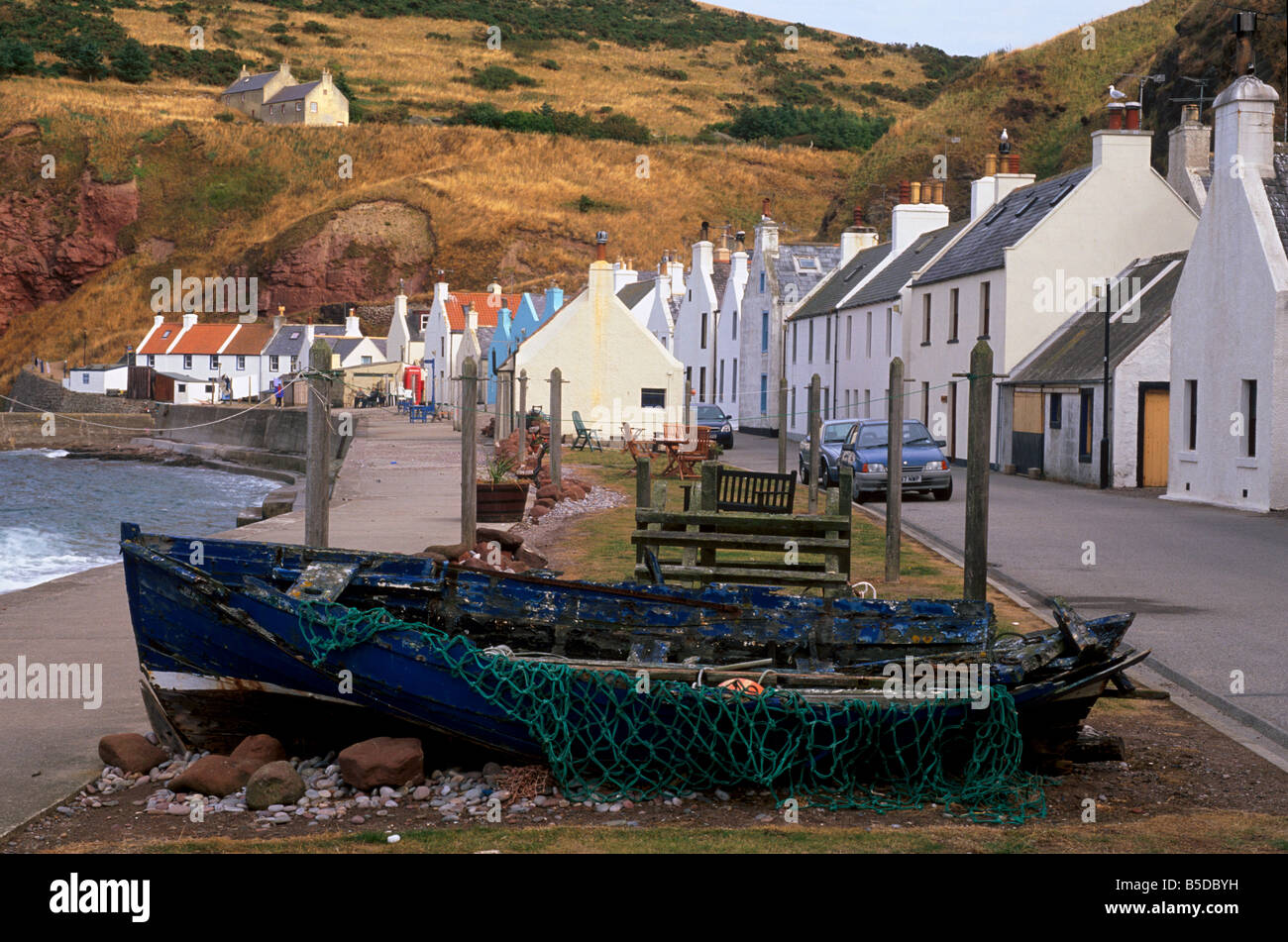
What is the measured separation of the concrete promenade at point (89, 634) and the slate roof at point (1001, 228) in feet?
58.9

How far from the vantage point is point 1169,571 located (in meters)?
16.0

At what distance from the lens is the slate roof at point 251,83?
14712 centimetres

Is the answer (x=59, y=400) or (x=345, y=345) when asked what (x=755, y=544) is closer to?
(x=59, y=400)

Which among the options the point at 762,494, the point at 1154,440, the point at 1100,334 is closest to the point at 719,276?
Result: the point at 1100,334

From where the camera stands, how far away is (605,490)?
27.1m

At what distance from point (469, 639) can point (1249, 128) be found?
22413mm

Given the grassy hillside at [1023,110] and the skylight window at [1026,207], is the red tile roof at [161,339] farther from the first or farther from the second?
the skylight window at [1026,207]

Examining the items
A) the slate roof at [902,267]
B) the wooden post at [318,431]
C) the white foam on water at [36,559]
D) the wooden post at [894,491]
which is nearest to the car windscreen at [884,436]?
the wooden post at [894,491]

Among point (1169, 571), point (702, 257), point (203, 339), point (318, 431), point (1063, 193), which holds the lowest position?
point (1169, 571)

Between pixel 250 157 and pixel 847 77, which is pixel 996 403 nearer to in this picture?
pixel 250 157

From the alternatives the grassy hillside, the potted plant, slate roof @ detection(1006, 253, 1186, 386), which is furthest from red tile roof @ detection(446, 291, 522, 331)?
the potted plant

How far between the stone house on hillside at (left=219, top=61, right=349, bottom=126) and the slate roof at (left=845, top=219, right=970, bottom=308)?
357ft
